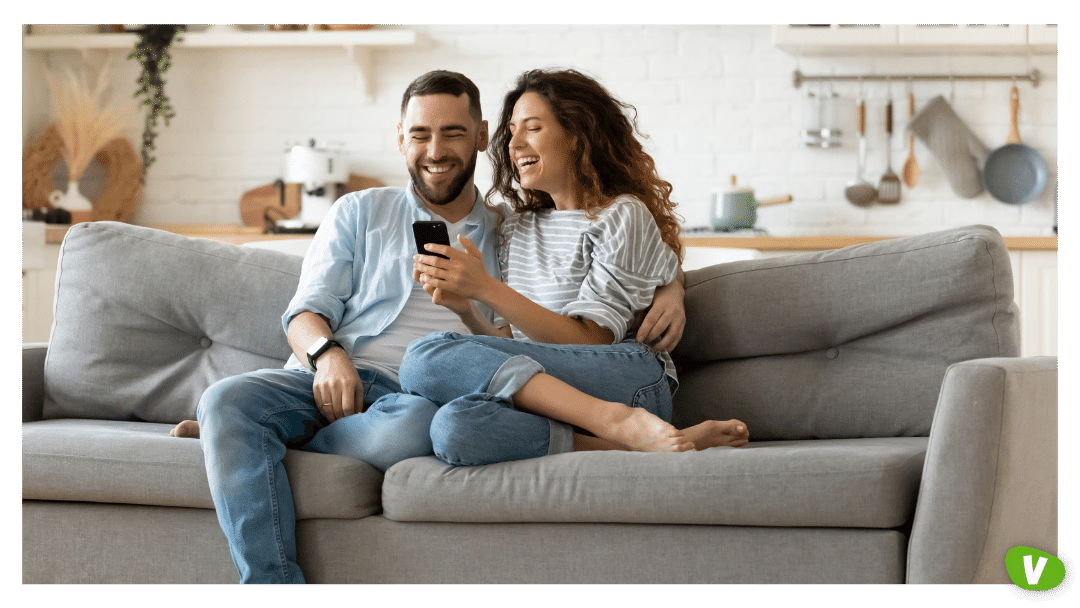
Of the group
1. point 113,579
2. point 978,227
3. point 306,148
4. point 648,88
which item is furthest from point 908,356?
point 306,148

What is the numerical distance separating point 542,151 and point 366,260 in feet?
1.38

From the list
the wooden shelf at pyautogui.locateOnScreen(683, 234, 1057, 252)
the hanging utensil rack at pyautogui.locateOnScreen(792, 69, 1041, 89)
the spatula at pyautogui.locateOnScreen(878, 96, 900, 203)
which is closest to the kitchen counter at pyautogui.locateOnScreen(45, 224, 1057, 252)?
the wooden shelf at pyautogui.locateOnScreen(683, 234, 1057, 252)

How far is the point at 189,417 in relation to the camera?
2.08 meters

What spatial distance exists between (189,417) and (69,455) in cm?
42

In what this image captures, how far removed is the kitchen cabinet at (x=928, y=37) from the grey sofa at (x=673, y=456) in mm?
2174

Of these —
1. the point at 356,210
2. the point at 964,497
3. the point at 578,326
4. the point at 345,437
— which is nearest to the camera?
the point at 964,497

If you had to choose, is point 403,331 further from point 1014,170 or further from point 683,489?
point 1014,170

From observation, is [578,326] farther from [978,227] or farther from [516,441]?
[978,227]

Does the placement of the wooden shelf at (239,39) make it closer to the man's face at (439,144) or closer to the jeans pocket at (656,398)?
the man's face at (439,144)

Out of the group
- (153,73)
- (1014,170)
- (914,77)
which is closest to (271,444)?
(153,73)

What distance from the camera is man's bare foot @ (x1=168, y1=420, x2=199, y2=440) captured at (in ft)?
5.71

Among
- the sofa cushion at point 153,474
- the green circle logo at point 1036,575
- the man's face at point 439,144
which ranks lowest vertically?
the green circle logo at point 1036,575

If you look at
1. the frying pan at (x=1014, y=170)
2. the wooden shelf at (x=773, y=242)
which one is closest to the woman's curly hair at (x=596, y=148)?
the wooden shelf at (x=773, y=242)

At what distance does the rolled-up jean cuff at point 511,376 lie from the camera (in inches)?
61.2
